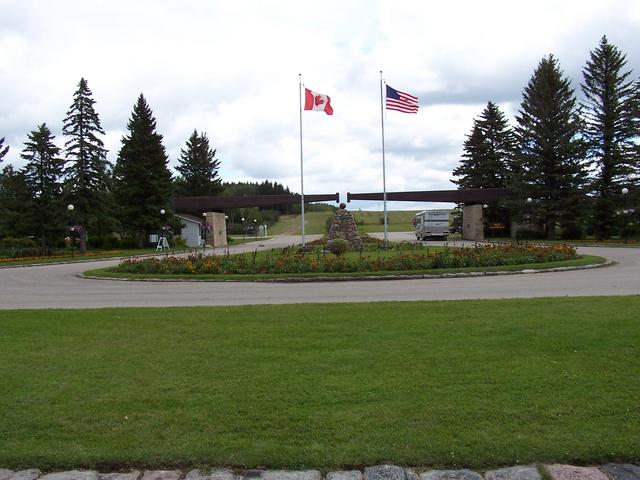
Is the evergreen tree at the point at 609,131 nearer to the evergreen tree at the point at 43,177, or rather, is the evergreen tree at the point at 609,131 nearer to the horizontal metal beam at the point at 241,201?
the horizontal metal beam at the point at 241,201

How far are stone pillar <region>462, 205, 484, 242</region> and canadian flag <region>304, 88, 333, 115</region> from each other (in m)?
27.6

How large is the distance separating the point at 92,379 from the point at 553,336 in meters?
5.54

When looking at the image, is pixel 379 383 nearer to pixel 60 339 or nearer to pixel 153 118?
pixel 60 339

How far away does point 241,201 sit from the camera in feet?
185

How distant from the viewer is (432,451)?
3.61 m

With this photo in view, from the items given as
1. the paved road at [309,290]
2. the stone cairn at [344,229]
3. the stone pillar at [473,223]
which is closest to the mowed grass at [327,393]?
the paved road at [309,290]

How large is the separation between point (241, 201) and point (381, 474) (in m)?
54.2

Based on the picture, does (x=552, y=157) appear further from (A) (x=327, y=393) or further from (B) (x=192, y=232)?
(A) (x=327, y=393)

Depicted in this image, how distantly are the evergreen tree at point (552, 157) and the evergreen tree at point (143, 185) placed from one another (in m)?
35.3

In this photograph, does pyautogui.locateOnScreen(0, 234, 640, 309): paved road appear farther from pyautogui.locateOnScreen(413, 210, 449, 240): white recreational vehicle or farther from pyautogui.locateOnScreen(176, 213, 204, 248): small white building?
pyautogui.locateOnScreen(176, 213, 204, 248): small white building

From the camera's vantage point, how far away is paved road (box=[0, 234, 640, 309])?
12.5 m

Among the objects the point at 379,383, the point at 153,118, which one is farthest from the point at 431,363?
the point at 153,118

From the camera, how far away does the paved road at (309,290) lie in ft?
40.9

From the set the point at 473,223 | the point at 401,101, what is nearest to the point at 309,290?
the point at 401,101
